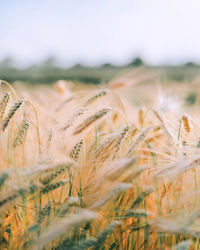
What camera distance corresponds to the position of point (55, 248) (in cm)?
101

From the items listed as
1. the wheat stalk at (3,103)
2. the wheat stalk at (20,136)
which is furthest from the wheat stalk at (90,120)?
the wheat stalk at (3,103)

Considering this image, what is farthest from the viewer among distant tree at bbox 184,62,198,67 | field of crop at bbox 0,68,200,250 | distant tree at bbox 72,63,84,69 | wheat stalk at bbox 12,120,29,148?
distant tree at bbox 184,62,198,67

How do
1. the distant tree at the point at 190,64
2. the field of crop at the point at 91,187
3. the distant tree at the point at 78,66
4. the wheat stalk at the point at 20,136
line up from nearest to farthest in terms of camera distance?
the field of crop at the point at 91,187 → the wheat stalk at the point at 20,136 → the distant tree at the point at 78,66 → the distant tree at the point at 190,64

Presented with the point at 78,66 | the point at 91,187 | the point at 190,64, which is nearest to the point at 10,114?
the point at 91,187

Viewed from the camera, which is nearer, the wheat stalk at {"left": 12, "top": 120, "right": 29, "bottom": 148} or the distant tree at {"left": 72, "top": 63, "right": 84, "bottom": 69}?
the wheat stalk at {"left": 12, "top": 120, "right": 29, "bottom": 148}

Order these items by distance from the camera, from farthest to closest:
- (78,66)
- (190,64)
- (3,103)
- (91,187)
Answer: (190,64)
(78,66)
(3,103)
(91,187)

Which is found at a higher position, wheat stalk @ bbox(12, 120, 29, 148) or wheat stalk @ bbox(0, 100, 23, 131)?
wheat stalk @ bbox(0, 100, 23, 131)

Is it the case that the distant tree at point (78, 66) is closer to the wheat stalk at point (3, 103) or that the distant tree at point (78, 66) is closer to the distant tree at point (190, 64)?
the distant tree at point (190, 64)

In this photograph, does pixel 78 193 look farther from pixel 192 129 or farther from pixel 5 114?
pixel 192 129

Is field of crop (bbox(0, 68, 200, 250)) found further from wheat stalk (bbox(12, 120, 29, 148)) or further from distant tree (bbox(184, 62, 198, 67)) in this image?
distant tree (bbox(184, 62, 198, 67))

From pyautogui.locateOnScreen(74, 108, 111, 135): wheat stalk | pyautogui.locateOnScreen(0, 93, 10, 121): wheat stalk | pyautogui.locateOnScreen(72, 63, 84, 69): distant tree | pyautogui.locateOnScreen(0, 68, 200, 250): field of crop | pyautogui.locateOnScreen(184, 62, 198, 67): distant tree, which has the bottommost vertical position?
pyautogui.locateOnScreen(0, 68, 200, 250): field of crop

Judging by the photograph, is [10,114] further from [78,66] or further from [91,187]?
[78,66]

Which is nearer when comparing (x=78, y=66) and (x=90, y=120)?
(x=90, y=120)

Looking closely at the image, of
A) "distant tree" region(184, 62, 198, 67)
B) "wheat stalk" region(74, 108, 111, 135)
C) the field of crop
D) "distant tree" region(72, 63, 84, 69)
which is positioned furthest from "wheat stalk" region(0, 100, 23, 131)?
"distant tree" region(184, 62, 198, 67)
